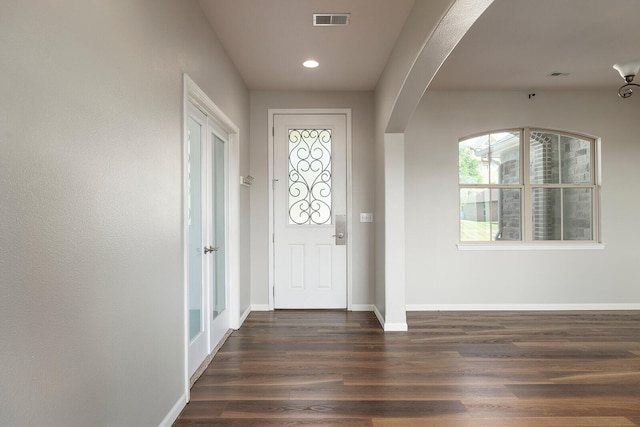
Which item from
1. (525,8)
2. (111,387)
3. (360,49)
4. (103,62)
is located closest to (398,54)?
(360,49)

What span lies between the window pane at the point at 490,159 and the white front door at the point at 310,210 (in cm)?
147

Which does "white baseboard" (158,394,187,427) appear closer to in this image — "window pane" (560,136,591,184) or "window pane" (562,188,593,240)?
"window pane" (562,188,593,240)

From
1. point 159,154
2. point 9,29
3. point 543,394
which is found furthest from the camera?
point 543,394

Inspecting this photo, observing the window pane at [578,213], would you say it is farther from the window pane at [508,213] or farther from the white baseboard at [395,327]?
the white baseboard at [395,327]

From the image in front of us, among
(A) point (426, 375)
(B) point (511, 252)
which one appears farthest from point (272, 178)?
(B) point (511, 252)

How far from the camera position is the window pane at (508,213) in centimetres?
476

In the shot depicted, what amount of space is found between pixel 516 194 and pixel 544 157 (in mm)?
584

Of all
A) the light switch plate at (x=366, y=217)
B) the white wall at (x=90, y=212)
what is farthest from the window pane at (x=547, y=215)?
the white wall at (x=90, y=212)

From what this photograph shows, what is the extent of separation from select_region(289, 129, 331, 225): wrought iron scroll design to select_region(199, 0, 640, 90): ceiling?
0.60 m

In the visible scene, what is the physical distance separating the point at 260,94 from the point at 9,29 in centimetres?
376

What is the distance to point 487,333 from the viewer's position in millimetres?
3822

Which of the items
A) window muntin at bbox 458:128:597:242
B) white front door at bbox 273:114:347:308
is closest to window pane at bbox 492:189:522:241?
window muntin at bbox 458:128:597:242

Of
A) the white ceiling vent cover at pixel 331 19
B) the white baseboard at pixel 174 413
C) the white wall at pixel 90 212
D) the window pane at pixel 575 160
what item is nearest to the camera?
the white wall at pixel 90 212

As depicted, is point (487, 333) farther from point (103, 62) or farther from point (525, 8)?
point (103, 62)
